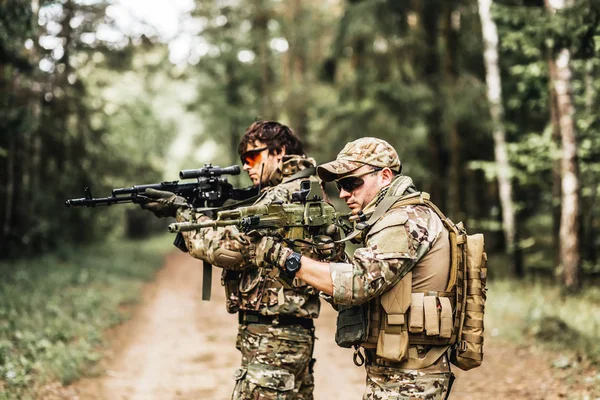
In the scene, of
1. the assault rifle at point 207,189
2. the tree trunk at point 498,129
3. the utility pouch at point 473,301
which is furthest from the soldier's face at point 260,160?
the tree trunk at point 498,129

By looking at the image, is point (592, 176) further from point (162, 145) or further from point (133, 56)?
point (162, 145)

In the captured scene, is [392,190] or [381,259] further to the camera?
[392,190]

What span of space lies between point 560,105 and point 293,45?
48.3 ft

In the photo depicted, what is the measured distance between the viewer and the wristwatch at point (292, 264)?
3002mm

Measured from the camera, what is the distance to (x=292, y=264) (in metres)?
3.00

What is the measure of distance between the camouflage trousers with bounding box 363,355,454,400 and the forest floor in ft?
11.3

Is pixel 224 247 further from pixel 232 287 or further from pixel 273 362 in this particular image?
pixel 273 362

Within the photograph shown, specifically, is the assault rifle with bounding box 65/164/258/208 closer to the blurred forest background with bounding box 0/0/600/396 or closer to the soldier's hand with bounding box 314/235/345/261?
the soldier's hand with bounding box 314/235/345/261

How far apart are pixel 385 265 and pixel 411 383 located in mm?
707

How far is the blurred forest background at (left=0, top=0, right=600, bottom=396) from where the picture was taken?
9.73 metres

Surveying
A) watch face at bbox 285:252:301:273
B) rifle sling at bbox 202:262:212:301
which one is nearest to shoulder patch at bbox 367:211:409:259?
watch face at bbox 285:252:301:273

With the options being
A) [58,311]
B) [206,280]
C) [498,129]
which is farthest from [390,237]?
[498,129]

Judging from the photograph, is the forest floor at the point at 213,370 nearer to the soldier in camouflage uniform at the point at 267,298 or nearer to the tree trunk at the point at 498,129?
the soldier in camouflage uniform at the point at 267,298

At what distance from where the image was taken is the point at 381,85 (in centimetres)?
1392
